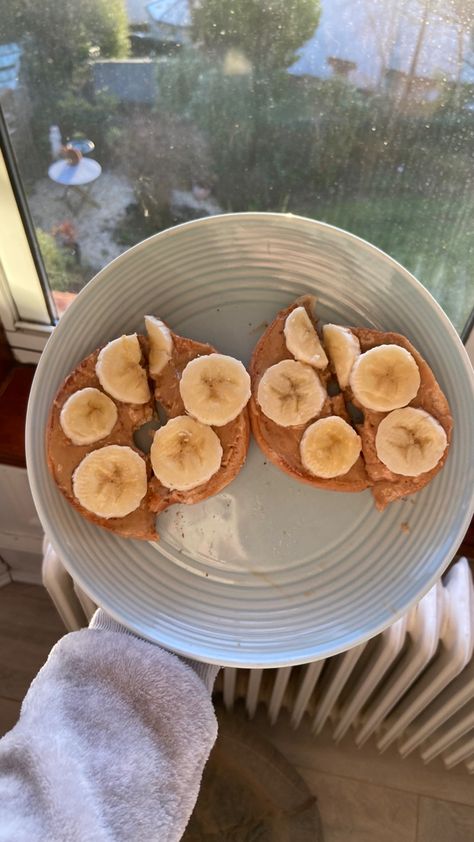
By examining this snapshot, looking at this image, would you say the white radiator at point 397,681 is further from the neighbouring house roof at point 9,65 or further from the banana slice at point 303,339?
the neighbouring house roof at point 9,65

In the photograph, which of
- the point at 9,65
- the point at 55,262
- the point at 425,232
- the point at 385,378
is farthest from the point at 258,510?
the point at 9,65

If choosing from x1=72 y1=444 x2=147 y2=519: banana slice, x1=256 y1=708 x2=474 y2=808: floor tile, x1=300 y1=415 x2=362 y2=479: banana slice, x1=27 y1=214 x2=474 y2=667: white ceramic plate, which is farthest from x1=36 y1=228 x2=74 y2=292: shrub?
x1=256 y1=708 x2=474 y2=808: floor tile

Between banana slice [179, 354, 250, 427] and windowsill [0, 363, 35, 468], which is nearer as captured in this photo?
banana slice [179, 354, 250, 427]

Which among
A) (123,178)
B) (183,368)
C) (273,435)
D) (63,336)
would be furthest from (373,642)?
(123,178)

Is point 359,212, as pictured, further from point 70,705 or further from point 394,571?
point 70,705

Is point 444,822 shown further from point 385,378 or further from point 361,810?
point 385,378

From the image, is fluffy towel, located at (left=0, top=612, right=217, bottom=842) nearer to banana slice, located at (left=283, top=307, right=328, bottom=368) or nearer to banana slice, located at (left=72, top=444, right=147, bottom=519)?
banana slice, located at (left=72, top=444, right=147, bottom=519)
